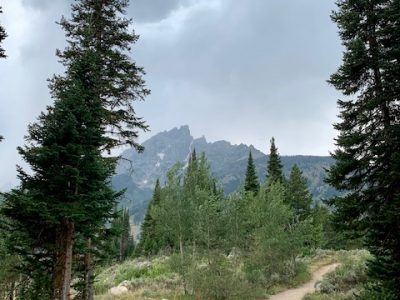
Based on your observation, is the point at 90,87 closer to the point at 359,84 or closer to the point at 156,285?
the point at 359,84

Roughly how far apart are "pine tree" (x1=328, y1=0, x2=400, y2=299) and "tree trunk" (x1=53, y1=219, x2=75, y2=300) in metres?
9.93

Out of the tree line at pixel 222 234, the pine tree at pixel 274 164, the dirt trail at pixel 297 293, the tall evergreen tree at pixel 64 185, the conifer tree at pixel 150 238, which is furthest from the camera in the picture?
the conifer tree at pixel 150 238

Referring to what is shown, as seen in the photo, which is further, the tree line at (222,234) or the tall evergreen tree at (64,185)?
the tree line at (222,234)

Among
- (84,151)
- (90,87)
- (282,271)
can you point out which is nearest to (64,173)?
(84,151)

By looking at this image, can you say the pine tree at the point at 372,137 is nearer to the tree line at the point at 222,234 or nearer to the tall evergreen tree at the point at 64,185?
the tree line at the point at 222,234

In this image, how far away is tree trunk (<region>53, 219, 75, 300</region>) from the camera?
484 inches

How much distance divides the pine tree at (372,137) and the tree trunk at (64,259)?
32.6 feet

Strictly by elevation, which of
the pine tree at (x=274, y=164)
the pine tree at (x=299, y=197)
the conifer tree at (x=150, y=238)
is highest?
the pine tree at (x=274, y=164)

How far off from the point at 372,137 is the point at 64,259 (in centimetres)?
1201

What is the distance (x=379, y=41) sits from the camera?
1596cm

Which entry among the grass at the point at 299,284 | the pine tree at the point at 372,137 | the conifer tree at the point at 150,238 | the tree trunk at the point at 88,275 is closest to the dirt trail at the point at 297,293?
the grass at the point at 299,284

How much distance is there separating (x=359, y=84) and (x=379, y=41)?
6.01 feet

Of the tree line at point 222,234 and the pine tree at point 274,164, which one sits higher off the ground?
the pine tree at point 274,164

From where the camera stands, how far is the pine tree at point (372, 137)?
14141 millimetres
